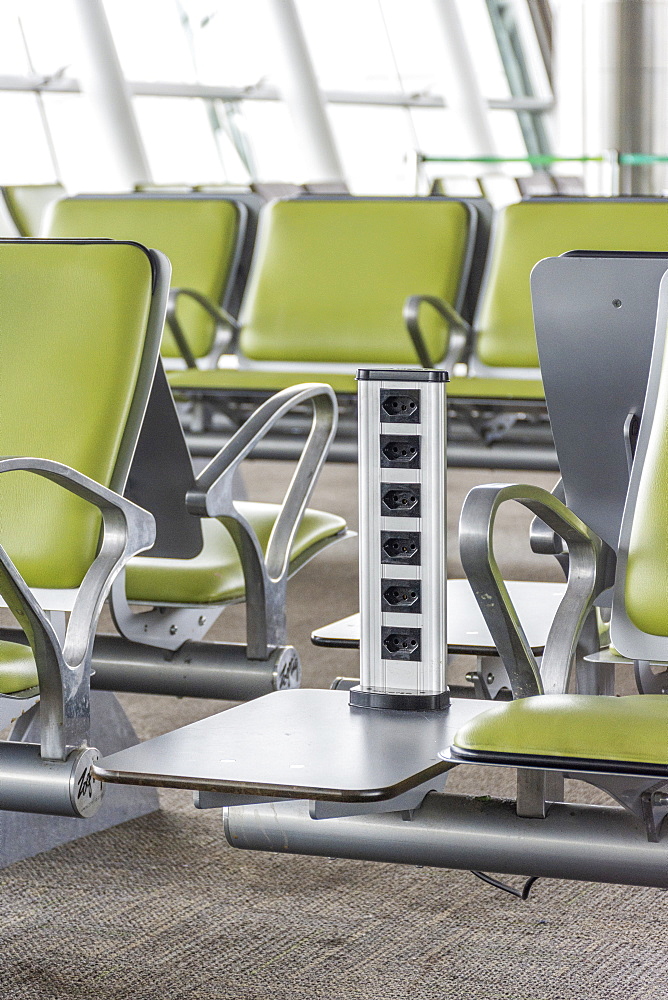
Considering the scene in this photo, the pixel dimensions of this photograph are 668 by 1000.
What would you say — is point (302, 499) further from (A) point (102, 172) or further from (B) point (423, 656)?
(A) point (102, 172)

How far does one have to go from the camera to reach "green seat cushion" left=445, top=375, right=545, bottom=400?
3699 mm

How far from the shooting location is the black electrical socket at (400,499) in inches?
68.6

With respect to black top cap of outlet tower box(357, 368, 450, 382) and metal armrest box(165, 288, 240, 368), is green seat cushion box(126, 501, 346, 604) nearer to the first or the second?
black top cap of outlet tower box(357, 368, 450, 382)

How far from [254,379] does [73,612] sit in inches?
88.6

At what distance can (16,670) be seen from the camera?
182 centimetres

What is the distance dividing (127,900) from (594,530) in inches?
35.3

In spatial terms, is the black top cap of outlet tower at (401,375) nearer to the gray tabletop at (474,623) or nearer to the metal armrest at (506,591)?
the metal armrest at (506,591)

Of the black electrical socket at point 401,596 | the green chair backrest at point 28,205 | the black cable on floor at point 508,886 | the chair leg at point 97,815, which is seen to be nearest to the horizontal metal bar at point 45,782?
the black electrical socket at point 401,596

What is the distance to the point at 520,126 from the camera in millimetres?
15352

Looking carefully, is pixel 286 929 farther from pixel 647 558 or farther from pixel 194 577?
pixel 647 558

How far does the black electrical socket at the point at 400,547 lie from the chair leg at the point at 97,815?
33.3 inches

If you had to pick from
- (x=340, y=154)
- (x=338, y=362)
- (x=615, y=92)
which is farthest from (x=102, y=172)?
(x=338, y=362)

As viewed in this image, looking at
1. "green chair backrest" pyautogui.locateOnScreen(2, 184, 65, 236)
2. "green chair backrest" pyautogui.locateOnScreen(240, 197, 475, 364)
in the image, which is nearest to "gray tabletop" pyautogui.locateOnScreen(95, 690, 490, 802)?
"green chair backrest" pyautogui.locateOnScreen(240, 197, 475, 364)

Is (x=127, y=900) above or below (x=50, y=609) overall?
below
